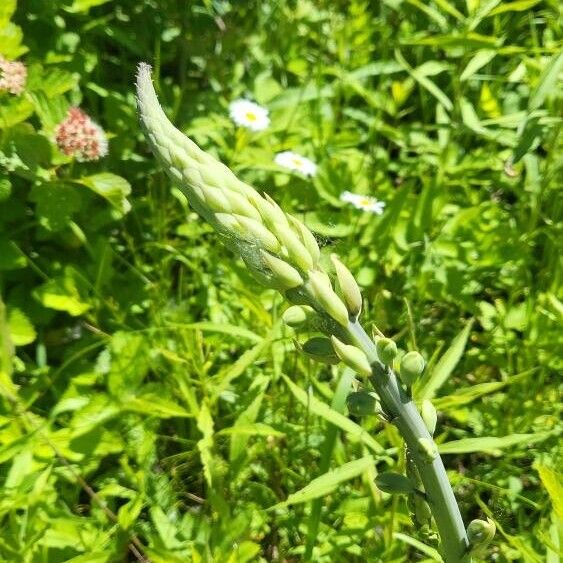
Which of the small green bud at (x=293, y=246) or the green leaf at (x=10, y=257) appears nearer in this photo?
the small green bud at (x=293, y=246)

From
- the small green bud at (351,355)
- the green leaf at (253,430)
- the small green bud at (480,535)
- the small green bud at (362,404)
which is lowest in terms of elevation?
the green leaf at (253,430)

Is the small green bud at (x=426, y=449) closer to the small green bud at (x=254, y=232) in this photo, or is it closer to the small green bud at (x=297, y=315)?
the small green bud at (x=297, y=315)

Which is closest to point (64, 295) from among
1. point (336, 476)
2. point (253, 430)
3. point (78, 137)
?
point (78, 137)

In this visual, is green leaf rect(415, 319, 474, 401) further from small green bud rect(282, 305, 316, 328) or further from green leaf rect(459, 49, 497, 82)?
green leaf rect(459, 49, 497, 82)

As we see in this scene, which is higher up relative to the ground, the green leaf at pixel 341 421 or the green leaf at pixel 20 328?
the green leaf at pixel 341 421

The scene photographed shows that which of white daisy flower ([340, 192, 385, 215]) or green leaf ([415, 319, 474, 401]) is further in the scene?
white daisy flower ([340, 192, 385, 215])

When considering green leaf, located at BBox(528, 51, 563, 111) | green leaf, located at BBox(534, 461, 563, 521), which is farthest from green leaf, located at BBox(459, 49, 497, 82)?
green leaf, located at BBox(534, 461, 563, 521)

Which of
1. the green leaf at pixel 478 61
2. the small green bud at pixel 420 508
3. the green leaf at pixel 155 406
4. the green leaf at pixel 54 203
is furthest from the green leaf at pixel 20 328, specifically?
the green leaf at pixel 478 61
